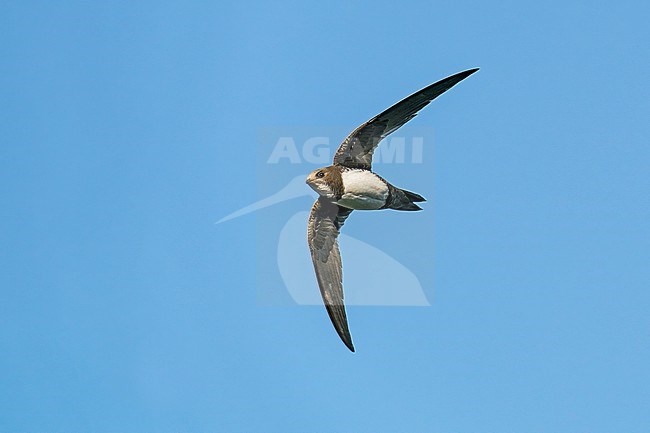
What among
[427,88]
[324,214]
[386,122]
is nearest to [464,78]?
[427,88]

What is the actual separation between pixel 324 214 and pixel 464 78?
4.47m

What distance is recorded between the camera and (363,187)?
720 inches

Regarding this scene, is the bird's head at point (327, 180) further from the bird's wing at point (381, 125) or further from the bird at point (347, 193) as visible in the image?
the bird's wing at point (381, 125)

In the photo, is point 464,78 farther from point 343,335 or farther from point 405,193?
point 343,335

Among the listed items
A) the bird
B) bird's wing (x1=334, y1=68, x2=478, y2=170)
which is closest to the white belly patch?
the bird

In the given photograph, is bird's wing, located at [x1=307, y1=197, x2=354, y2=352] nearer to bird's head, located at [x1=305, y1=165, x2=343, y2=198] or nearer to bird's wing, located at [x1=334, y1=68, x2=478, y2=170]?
bird's head, located at [x1=305, y1=165, x2=343, y2=198]

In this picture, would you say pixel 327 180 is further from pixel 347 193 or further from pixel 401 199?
pixel 401 199

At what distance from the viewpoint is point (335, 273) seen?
19.5 metres

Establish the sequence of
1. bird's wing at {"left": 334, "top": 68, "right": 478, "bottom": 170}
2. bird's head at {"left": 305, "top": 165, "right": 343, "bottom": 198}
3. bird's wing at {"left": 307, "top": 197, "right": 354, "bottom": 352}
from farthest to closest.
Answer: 1. bird's wing at {"left": 307, "top": 197, "right": 354, "bottom": 352}
2. bird's head at {"left": 305, "top": 165, "right": 343, "bottom": 198}
3. bird's wing at {"left": 334, "top": 68, "right": 478, "bottom": 170}

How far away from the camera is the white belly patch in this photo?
18266 millimetres

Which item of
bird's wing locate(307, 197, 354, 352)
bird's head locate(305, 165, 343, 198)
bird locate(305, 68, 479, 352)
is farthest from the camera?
bird's wing locate(307, 197, 354, 352)

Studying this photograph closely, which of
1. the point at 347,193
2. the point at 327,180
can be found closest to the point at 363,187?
the point at 347,193

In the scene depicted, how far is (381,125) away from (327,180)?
58.1 inches

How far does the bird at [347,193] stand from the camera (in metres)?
17.4
